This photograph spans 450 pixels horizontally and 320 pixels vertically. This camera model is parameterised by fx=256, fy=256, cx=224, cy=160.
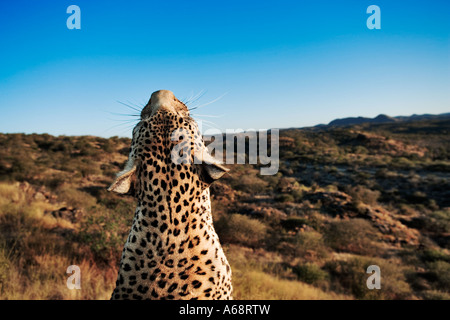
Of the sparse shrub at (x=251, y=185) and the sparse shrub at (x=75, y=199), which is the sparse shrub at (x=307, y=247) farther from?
the sparse shrub at (x=75, y=199)

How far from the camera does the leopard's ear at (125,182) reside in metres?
1.32

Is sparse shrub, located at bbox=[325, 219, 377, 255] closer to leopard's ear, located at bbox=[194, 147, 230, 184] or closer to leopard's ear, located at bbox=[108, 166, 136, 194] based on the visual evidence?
leopard's ear, located at bbox=[194, 147, 230, 184]

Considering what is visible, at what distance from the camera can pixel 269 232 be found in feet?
42.1

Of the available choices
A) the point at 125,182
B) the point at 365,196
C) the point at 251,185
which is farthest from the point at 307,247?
the point at 365,196

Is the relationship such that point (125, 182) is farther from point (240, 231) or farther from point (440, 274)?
point (440, 274)

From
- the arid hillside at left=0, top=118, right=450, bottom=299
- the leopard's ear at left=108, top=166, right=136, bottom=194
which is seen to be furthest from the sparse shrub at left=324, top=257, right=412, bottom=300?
the leopard's ear at left=108, top=166, right=136, bottom=194

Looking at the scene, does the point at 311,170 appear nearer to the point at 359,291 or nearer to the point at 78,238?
the point at 359,291

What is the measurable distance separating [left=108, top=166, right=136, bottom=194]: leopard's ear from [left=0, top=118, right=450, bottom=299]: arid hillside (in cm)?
441

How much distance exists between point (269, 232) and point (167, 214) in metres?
12.2

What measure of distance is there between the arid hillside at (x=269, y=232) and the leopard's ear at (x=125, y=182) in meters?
4.41

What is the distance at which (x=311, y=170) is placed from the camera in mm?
31234

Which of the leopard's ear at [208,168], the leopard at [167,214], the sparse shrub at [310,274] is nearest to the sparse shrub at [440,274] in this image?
the sparse shrub at [310,274]
